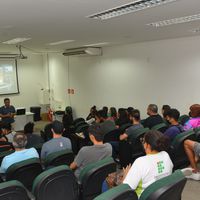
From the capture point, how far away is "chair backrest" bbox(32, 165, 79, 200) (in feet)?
8.36

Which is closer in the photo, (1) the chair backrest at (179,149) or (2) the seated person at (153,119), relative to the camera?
(1) the chair backrest at (179,149)

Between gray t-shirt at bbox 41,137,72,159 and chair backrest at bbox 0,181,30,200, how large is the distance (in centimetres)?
151

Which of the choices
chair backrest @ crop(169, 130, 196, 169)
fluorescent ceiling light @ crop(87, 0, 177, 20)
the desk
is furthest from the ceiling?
the desk

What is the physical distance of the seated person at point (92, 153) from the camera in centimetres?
323

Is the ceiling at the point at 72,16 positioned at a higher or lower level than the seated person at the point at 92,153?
higher

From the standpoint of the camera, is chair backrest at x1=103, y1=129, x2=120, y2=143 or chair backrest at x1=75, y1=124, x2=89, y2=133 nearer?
chair backrest at x1=103, y1=129, x2=120, y2=143

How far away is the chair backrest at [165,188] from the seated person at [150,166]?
0.68ft

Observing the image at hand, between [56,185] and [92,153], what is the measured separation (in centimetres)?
70

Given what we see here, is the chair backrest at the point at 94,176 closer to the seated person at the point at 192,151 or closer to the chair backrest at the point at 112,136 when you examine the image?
the seated person at the point at 192,151

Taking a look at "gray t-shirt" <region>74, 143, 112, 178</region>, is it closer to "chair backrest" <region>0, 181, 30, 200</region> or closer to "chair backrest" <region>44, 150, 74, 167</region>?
"chair backrest" <region>44, 150, 74, 167</region>

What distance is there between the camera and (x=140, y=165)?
2.34 m

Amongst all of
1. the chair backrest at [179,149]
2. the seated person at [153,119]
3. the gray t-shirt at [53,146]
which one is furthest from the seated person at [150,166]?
the seated person at [153,119]

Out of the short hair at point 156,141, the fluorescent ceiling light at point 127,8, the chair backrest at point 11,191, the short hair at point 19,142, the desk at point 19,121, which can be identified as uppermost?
the fluorescent ceiling light at point 127,8

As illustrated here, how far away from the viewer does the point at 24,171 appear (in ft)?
10.2
